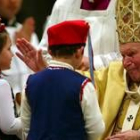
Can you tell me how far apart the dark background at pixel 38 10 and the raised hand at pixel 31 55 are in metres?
2.55

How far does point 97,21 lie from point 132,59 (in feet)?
2.86

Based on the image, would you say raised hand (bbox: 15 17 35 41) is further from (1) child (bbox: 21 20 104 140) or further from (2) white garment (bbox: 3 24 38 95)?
(1) child (bbox: 21 20 104 140)

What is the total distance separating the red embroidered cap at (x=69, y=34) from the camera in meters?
2.89

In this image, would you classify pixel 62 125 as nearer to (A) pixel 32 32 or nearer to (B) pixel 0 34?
(B) pixel 0 34

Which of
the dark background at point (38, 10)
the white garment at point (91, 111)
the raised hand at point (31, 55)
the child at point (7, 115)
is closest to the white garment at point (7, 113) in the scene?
the child at point (7, 115)

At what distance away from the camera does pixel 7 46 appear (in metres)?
3.57

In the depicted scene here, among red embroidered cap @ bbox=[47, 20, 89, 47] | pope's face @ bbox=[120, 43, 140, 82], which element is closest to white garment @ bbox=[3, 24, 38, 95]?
pope's face @ bbox=[120, 43, 140, 82]

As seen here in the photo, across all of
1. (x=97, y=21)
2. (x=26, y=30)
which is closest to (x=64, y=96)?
(x=97, y=21)

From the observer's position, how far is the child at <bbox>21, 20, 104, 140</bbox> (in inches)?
111

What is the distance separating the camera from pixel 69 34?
9.50ft

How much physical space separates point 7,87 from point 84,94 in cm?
64

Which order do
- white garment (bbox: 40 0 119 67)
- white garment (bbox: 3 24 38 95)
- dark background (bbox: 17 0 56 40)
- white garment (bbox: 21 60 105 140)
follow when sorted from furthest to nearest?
dark background (bbox: 17 0 56 40) → white garment (bbox: 3 24 38 95) → white garment (bbox: 40 0 119 67) → white garment (bbox: 21 60 105 140)

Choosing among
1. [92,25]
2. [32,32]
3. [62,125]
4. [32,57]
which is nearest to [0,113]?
[32,57]

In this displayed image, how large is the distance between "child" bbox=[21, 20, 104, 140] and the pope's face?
12.3 inches
